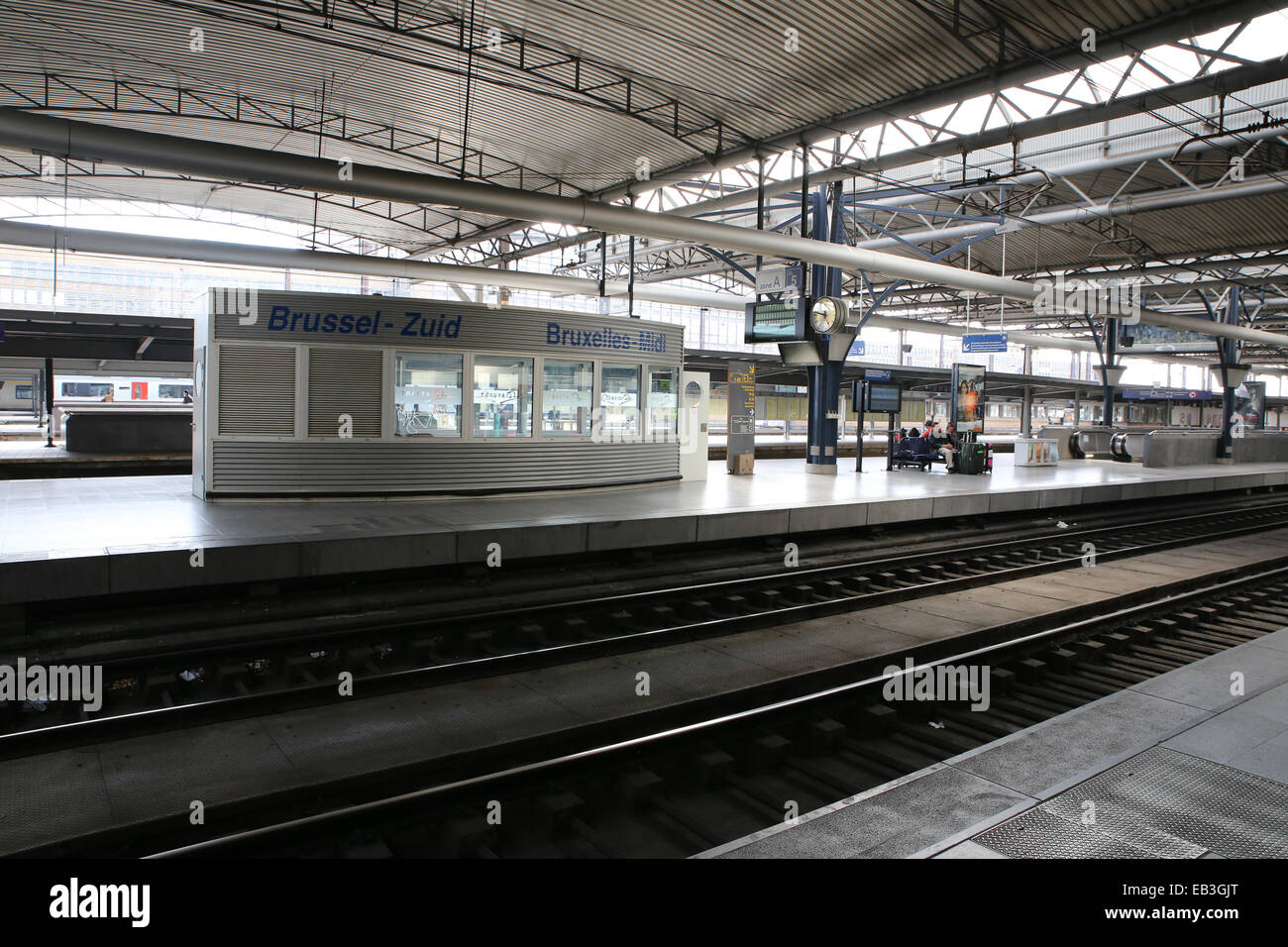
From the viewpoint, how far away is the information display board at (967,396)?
21.4m

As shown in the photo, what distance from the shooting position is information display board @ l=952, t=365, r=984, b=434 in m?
21.4

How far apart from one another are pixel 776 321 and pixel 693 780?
48.9 ft

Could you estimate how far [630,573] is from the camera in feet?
36.0

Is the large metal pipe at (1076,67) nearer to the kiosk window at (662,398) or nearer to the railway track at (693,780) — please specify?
the kiosk window at (662,398)

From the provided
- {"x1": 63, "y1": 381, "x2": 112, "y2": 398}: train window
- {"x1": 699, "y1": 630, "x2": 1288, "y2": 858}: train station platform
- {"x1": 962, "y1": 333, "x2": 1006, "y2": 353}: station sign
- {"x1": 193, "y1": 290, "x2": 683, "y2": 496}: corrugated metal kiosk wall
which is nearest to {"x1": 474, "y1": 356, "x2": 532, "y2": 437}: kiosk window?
{"x1": 193, "y1": 290, "x2": 683, "y2": 496}: corrugated metal kiosk wall

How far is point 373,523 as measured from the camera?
10.3 meters

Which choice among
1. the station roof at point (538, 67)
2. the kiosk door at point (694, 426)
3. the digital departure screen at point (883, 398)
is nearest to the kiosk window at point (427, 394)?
the station roof at point (538, 67)

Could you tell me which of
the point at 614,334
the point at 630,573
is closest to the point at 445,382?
the point at 614,334

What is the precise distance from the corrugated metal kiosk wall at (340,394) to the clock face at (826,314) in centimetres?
707

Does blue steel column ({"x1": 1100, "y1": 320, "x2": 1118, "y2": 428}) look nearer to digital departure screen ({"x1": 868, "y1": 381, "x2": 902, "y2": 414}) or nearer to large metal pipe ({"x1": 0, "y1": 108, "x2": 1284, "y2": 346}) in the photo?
digital departure screen ({"x1": 868, "y1": 381, "x2": 902, "y2": 414})

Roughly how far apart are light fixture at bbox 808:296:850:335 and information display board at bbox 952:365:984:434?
4.34 meters

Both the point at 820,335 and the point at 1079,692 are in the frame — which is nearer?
the point at 1079,692
